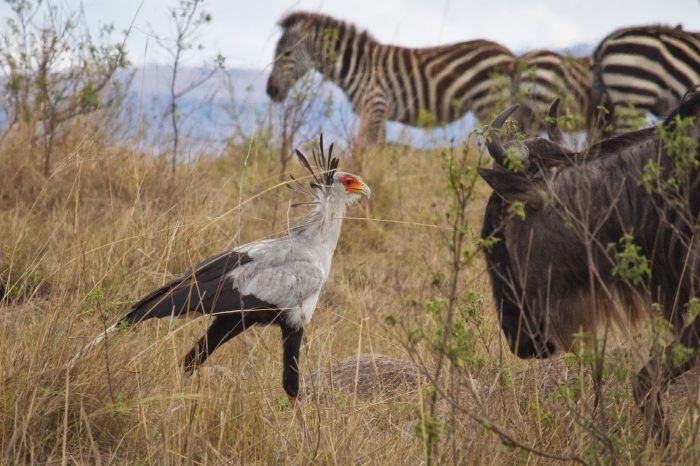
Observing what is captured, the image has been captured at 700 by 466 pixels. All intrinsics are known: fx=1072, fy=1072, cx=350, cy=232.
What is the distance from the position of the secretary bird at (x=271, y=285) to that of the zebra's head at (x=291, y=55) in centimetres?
778

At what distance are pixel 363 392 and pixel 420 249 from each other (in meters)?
2.83

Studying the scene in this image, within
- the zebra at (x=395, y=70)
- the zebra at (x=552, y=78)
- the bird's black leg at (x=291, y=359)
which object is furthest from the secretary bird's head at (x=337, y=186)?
the zebra at (x=395, y=70)

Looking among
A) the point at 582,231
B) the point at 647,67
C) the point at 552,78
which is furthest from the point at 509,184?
the point at 552,78

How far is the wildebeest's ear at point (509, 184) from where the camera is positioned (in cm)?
360

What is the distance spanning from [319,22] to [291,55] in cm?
52

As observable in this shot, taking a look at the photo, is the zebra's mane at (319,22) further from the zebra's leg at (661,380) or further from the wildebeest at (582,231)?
the zebra's leg at (661,380)

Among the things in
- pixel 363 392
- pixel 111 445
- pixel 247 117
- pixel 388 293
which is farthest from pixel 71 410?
pixel 247 117

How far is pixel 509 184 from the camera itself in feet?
11.9

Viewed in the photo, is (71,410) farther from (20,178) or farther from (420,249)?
(20,178)

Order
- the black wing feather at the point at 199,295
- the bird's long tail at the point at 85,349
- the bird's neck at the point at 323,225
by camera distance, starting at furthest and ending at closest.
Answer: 1. the bird's neck at the point at 323,225
2. the black wing feather at the point at 199,295
3. the bird's long tail at the point at 85,349

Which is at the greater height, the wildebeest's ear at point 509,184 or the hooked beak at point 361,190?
the wildebeest's ear at point 509,184

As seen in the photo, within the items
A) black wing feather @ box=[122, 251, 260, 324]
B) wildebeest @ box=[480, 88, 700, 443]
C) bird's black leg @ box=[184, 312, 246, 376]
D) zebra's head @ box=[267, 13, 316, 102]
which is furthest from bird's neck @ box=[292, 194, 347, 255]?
zebra's head @ box=[267, 13, 316, 102]

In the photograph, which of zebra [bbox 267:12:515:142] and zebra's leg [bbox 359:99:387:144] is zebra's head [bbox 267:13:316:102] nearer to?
zebra [bbox 267:12:515:142]

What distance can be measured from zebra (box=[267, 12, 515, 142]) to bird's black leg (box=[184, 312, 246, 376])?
281 inches
